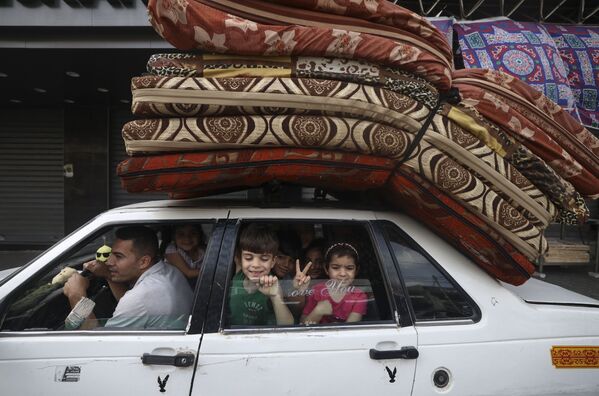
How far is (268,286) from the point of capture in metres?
1.88

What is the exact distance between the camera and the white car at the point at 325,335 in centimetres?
168

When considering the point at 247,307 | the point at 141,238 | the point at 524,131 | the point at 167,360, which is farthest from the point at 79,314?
the point at 524,131

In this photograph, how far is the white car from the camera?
168cm

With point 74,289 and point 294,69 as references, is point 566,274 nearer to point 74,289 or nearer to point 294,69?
point 294,69

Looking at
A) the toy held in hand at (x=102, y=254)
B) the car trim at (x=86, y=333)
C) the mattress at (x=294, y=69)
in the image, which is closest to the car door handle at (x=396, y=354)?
the car trim at (x=86, y=333)

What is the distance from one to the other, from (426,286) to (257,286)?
2.70 ft

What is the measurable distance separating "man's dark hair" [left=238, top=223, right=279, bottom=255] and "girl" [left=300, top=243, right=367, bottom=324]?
286 millimetres

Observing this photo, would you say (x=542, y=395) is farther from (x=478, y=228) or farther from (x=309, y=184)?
(x=309, y=184)

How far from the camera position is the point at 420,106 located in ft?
6.06

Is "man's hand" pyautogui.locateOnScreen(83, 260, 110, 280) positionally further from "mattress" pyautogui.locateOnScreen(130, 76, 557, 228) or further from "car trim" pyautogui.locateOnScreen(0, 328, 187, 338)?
"mattress" pyautogui.locateOnScreen(130, 76, 557, 228)

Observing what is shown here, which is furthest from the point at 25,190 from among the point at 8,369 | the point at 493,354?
the point at 493,354

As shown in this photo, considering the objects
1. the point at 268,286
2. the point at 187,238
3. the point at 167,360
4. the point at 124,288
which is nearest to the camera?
the point at 167,360

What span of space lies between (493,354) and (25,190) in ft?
35.9

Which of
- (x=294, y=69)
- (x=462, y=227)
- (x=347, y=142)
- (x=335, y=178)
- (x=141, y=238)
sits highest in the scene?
(x=294, y=69)
